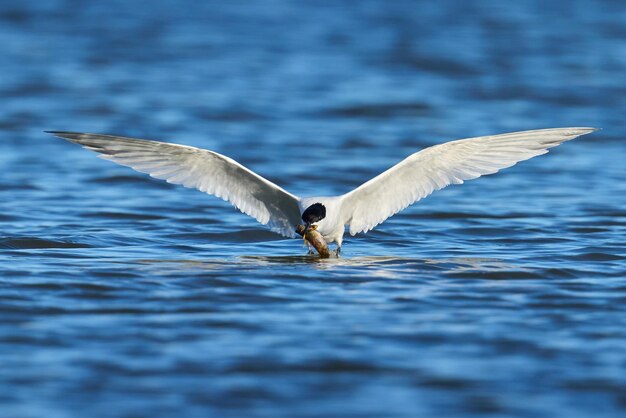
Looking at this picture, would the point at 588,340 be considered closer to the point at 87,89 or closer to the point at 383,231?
the point at 383,231

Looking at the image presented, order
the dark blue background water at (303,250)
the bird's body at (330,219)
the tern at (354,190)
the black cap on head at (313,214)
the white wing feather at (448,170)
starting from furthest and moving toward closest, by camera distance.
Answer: the white wing feather at (448,170), the tern at (354,190), the bird's body at (330,219), the black cap on head at (313,214), the dark blue background water at (303,250)

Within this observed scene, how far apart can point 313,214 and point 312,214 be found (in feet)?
0.04

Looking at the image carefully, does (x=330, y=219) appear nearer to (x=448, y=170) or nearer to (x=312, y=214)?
(x=312, y=214)

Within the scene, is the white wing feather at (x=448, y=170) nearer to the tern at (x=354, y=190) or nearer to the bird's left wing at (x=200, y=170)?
the tern at (x=354, y=190)

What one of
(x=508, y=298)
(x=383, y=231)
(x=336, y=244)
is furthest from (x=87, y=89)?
(x=508, y=298)

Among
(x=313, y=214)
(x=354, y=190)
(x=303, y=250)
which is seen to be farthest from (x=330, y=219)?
(x=303, y=250)

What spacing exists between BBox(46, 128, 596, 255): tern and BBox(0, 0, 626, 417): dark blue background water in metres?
0.48

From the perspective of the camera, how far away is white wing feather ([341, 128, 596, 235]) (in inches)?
405

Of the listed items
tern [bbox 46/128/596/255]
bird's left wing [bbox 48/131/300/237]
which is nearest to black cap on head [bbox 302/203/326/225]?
tern [bbox 46/128/596/255]

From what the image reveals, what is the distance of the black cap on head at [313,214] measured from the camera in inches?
375

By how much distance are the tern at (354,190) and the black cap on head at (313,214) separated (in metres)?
0.32

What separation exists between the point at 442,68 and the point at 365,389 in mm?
17809

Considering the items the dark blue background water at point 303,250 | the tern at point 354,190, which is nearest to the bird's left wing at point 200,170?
the tern at point 354,190

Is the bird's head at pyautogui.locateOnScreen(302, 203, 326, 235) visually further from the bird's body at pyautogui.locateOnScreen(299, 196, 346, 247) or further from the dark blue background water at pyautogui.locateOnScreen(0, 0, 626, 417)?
the dark blue background water at pyautogui.locateOnScreen(0, 0, 626, 417)
